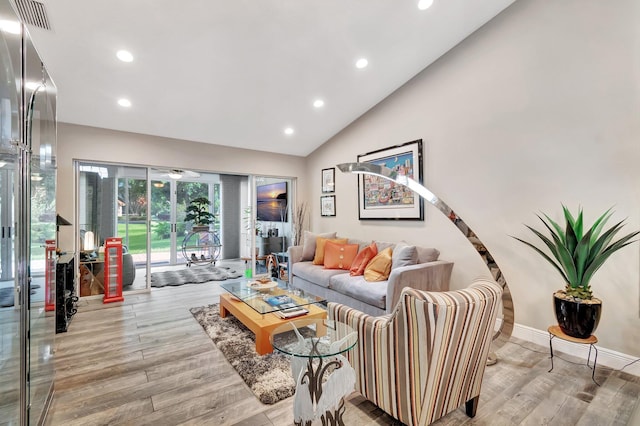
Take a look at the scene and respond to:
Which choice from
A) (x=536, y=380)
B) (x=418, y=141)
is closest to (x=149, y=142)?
(x=418, y=141)

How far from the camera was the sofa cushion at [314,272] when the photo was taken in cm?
396

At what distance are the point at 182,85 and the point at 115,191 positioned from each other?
7.79ft

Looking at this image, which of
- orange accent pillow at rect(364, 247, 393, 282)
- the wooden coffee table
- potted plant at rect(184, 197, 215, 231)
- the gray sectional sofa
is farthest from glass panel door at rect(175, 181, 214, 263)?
orange accent pillow at rect(364, 247, 393, 282)

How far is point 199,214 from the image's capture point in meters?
7.52

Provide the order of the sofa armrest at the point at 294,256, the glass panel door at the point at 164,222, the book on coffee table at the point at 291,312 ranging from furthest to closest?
the glass panel door at the point at 164,222, the sofa armrest at the point at 294,256, the book on coffee table at the point at 291,312

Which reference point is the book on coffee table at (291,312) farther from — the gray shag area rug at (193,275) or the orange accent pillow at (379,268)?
the gray shag area rug at (193,275)

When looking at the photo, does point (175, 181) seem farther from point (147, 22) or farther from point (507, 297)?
point (507, 297)

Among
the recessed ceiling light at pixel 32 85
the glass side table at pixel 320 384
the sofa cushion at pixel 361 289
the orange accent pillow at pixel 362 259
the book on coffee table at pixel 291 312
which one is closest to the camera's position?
the glass side table at pixel 320 384

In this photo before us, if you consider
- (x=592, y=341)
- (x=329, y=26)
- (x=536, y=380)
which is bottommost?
(x=536, y=380)

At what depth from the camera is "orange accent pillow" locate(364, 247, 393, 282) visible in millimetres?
3578

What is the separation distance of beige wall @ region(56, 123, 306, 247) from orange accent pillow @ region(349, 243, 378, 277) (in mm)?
2650

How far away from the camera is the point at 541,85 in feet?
9.20

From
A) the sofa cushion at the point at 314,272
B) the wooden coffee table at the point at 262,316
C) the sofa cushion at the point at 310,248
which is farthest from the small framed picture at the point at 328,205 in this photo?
the wooden coffee table at the point at 262,316

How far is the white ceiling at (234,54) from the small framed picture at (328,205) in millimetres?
1593
